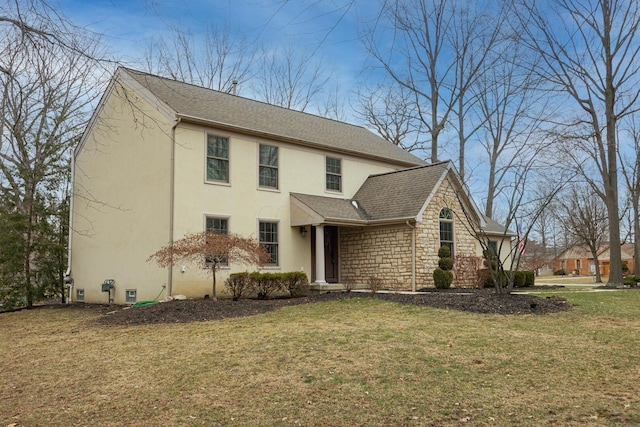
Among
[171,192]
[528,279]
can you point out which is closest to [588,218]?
[528,279]

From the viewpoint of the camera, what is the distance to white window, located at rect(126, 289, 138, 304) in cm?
1636

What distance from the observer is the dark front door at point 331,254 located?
1934cm

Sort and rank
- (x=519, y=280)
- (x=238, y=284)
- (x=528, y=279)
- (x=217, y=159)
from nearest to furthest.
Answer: (x=238, y=284)
(x=217, y=159)
(x=519, y=280)
(x=528, y=279)

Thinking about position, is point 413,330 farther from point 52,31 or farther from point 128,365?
point 52,31

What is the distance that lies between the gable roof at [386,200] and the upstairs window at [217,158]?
2.66m

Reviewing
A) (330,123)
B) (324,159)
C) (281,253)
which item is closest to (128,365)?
(281,253)

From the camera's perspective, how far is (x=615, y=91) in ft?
67.1

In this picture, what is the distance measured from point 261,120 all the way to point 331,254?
5359 millimetres

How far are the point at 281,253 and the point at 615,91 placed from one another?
1407cm

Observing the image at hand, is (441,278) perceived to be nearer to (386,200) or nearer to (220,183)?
(386,200)

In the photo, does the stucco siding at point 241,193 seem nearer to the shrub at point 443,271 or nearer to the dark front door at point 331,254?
the dark front door at point 331,254

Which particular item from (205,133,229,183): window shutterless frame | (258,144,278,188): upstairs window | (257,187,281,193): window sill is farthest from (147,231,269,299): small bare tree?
(258,144,278,188): upstairs window

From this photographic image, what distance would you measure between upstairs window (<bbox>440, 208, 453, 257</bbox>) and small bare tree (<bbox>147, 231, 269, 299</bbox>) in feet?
21.2

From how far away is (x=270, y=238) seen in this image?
1759 cm
